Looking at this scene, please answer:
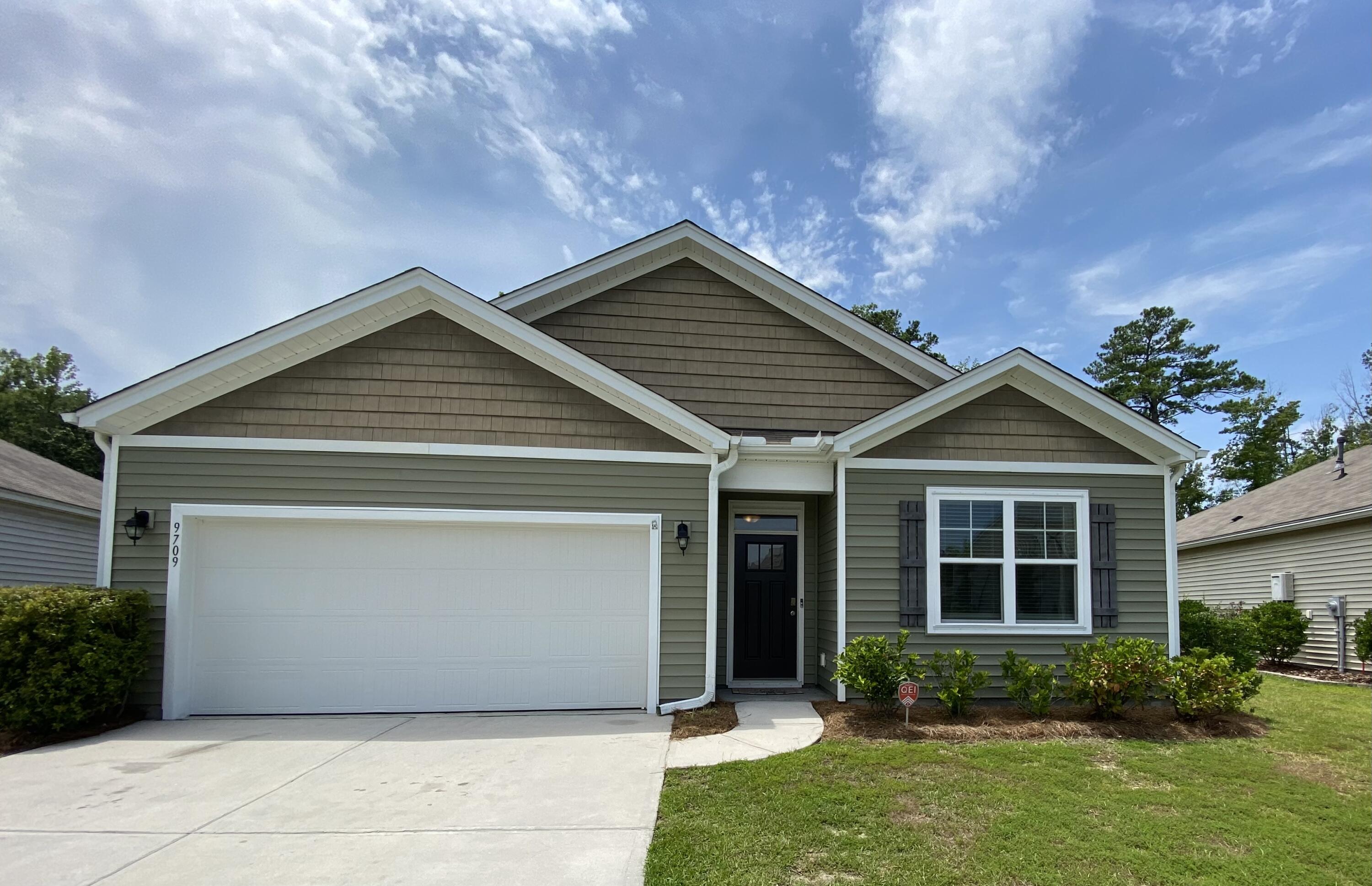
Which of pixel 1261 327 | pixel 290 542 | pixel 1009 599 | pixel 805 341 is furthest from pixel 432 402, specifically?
pixel 1261 327

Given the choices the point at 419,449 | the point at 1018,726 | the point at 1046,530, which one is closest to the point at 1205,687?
the point at 1018,726

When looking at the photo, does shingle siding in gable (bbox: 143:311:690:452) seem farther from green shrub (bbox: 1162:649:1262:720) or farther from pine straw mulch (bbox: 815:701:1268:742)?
green shrub (bbox: 1162:649:1262:720)

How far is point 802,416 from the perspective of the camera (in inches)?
392

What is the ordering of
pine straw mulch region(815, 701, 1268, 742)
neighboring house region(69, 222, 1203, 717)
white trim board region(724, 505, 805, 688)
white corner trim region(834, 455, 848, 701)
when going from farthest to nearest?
white trim board region(724, 505, 805, 688) < white corner trim region(834, 455, 848, 701) < neighboring house region(69, 222, 1203, 717) < pine straw mulch region(815, 701, 1268, 742)

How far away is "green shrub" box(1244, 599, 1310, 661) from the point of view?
12422mm

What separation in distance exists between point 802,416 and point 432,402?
4.68 metres

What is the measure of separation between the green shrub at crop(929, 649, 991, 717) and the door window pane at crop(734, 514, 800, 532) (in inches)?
99.1

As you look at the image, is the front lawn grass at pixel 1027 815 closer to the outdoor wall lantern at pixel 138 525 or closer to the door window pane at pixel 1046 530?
the door window pane at pixel 1046 530

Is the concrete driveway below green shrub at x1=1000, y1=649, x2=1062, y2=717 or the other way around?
below

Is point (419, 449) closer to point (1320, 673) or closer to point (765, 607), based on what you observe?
point (765, 607)

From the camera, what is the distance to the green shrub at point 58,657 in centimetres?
638

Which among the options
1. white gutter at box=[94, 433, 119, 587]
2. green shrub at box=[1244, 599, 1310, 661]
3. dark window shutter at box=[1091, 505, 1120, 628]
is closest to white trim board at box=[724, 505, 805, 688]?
dark window shutter at box=[1091, 505, 1120, 628]

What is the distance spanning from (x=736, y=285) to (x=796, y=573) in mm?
3943

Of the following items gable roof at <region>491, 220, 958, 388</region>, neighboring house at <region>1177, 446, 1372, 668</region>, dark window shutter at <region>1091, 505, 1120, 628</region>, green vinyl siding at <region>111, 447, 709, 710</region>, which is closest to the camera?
green vinyl siding at <region>111, 447, 709, 710</region>
